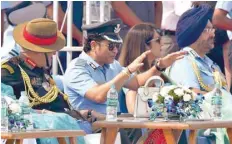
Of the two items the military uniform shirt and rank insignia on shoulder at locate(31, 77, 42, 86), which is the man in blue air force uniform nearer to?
the military uniform shirt

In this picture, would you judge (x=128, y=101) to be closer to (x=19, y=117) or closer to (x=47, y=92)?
(x=47, y=92)

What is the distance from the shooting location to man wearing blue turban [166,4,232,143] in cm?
810

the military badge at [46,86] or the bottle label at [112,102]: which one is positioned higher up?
the military badge at [46,86]

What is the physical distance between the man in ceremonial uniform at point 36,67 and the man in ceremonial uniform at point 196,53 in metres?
1.08

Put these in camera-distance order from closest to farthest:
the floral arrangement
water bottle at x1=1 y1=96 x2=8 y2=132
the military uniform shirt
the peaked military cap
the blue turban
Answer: water bottle at x1=1 y1=96 x2=8 y2=132 < the floral arrangement < the military uniform shirt < the peaked military cap < the blue turban

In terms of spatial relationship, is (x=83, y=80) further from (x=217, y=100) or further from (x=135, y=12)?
(x=135, y=12)

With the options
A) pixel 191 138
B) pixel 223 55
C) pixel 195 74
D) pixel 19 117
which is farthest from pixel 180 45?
pixel 19 117

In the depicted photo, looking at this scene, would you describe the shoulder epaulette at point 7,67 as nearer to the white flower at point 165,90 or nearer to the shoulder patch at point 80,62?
the shoulder patch at point 80,62

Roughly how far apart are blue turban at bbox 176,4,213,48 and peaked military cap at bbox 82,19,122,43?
1.84 ft

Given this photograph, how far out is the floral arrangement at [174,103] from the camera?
23.2 ft

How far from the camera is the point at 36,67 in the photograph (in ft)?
24.3

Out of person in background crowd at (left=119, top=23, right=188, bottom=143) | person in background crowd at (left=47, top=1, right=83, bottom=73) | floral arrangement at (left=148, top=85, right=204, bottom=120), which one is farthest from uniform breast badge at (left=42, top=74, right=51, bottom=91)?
person in background crowd at (left=47, top=1, right=83, bottom=73)

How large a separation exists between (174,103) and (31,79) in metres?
1.06

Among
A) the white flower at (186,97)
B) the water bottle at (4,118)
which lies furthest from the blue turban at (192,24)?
the water bottle at (4,118)
